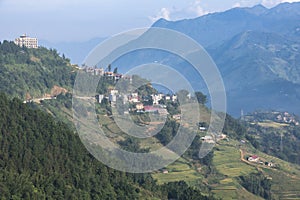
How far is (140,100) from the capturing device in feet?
114

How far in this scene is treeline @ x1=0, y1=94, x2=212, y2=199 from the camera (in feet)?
49.4

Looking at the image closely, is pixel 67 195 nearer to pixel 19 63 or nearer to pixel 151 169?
pixel 151 169

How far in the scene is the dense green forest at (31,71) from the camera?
32031 mm

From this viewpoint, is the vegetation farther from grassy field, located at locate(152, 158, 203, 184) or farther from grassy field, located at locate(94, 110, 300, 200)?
grassy field, located at locate(152, 158, 203, 184)

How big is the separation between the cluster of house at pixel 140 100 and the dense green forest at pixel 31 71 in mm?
3048

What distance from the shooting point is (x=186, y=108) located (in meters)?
31.9

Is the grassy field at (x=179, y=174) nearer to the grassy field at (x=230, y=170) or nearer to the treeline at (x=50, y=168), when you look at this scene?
the grassy field at (x=230, y=170)

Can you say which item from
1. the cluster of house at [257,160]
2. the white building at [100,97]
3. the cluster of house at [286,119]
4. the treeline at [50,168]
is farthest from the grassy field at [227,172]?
the cluster of house at [286,119]

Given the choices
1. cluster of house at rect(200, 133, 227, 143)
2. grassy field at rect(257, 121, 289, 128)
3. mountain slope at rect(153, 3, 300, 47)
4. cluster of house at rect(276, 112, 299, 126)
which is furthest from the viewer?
mountain slope at rect(153, 3, 300, 47)

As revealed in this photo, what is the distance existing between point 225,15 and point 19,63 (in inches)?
5862

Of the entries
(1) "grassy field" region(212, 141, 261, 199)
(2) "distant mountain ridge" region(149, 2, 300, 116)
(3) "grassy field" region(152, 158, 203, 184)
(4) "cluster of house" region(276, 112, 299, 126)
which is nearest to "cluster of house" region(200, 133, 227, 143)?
(1) "grassy field" region(212, 141, 261, 199)

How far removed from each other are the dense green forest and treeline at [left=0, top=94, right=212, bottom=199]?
12.5 m

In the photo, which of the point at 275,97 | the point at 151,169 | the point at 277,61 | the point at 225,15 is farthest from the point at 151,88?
Result: the point at 225,15

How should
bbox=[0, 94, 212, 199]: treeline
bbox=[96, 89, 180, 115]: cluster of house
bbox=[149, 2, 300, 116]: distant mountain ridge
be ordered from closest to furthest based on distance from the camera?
bbox=[0, 94, 212, 199]: treeline < bbox=[96, 89, 180, 115]: cluster of house < bbox=[149, 2, 300, 116]: distant mountain ridge
